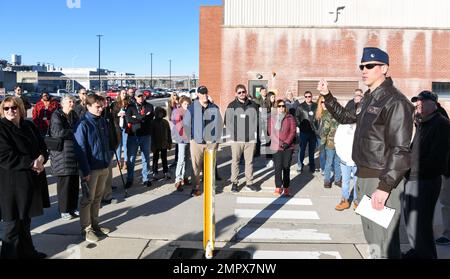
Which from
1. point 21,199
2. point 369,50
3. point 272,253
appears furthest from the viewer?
point 272,253

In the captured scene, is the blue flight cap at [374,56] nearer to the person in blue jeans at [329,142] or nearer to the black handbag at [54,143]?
the person in blue jeans at [329,142]

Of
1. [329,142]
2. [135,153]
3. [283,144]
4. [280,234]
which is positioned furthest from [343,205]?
[135,153]

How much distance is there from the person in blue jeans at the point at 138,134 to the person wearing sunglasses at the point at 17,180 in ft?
12.0

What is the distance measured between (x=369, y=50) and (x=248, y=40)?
784 inches

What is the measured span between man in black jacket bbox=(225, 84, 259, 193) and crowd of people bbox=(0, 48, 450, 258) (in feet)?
0.07

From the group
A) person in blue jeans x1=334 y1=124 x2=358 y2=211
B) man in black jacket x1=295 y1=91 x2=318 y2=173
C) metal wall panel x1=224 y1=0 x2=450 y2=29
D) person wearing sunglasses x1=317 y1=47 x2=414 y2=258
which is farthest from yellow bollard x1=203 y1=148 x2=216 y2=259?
metal wall panel x1=224 y1=0 x2=450 y2=29

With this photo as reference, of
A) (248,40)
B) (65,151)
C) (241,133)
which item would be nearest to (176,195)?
(241,133)

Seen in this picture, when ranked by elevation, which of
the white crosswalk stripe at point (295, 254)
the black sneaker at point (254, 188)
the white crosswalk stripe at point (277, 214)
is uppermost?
the black sneaker at point (254, 188)

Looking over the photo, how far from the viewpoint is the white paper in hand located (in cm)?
355

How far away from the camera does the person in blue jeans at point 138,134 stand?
851 cm

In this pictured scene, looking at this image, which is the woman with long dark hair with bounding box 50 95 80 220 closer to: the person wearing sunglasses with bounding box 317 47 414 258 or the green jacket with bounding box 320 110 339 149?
the person wearing sunglasses with bounding box 317 47 414 258

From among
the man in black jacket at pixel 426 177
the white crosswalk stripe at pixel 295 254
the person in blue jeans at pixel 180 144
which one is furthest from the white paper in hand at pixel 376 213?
the person in blue jeans at pixel 180 144

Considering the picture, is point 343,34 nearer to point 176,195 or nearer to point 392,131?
point 176,195
